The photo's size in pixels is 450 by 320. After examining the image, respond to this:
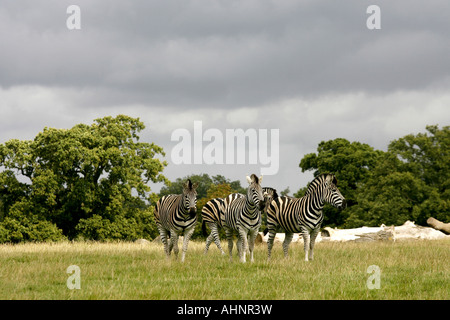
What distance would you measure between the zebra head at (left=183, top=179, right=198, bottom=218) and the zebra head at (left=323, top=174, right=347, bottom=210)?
4.51 m

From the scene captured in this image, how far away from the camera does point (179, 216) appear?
56.2ft

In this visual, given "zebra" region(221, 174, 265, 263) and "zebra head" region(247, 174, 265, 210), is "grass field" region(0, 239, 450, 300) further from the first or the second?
"zebra head" region(247, 174, 265, 210)

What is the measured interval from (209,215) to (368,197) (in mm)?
33699

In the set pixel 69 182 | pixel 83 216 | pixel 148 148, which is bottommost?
pixel 83 216

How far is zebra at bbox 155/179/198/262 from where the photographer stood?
16.6m

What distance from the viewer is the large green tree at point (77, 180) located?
44.3 metres

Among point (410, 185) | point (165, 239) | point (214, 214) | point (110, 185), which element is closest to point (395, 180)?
point (410, 185)

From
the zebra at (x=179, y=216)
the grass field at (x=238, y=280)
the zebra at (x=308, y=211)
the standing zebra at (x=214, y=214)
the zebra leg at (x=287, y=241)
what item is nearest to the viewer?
the grass field at (x=238, y=280)

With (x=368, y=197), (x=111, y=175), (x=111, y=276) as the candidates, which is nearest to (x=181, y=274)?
(x=111, y=276)

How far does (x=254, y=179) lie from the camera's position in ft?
52.6

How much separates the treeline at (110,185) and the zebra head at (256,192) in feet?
93.5

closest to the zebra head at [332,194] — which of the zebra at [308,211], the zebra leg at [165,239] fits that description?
the zebra at [308,211]

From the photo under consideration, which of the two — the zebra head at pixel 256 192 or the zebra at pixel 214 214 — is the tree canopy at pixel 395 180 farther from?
the zebra head at pixel 256 192
